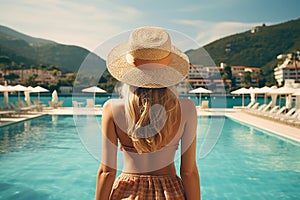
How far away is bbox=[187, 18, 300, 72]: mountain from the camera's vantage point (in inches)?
3132

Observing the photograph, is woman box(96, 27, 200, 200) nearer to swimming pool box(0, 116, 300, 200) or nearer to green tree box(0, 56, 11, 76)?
swimming pool box(0, 116, 300, 200)

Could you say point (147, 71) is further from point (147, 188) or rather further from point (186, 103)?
point (147, 188)

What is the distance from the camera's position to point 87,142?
4.51 feet

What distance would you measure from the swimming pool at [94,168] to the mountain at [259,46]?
7014 centimetres

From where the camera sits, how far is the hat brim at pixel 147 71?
118 cm

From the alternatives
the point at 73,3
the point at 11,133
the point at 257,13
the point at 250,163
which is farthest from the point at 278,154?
the point at 257,13

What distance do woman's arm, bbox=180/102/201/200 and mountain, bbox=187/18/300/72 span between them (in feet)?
254

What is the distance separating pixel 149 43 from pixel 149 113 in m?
0.26

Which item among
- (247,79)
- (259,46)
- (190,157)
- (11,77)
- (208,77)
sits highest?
(259,46)

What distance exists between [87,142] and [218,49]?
86986mm

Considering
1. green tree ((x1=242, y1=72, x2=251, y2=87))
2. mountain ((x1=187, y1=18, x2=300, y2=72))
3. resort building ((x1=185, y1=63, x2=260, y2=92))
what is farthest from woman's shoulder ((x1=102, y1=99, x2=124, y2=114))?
mountain ((x1=187, y1=18, x2=300, y2=72))

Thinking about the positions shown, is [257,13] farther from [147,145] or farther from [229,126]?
[147,145]

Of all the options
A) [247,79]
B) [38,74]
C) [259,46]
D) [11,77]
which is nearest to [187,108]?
[247,79]

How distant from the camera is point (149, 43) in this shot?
1.20 meters
